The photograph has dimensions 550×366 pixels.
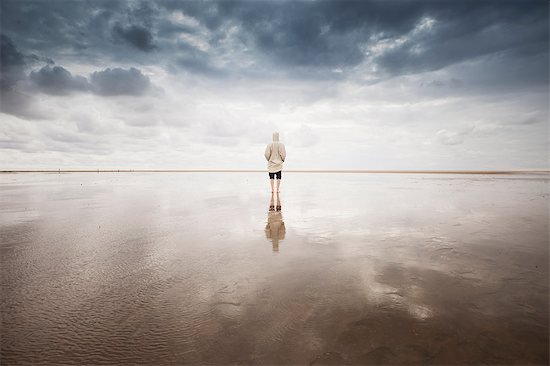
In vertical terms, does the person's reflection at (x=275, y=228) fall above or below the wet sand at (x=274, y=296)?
above

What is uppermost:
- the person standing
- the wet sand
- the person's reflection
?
the person standing

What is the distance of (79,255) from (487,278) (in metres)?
5.97

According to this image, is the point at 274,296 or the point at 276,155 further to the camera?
the point at 276,155

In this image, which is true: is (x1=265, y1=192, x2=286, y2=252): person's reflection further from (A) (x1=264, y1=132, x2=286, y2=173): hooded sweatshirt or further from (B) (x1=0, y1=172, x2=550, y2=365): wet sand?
(A) (x1=264, y1=132, x2=286, y2=173): hooded sweatshirt

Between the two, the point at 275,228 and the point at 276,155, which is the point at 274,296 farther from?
the point at 276,155

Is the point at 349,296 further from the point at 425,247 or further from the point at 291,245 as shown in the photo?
the point at 425,247

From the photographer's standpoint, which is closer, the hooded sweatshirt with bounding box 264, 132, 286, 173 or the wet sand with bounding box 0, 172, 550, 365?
the wet sand with bounding box 0, 172, 550, 365

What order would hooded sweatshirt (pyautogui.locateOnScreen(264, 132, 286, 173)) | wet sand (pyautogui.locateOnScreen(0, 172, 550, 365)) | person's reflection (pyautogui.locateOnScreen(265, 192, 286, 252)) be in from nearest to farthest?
wet sand (pyautogui.locateOnScreen(0, 172, 550, 365)), person's reflection (pyautogui.locateOnScreen(265, 192, 286, 252)), hooded sweatshirt (pyautogui.locateOnScreen(264, 132, 286, 173))

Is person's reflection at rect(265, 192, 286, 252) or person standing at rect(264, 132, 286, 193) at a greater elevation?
person standing at rect(264, 132, 286, 193)

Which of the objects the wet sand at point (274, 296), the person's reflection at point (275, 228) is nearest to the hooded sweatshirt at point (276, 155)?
the person's reflection at point (275, 228)

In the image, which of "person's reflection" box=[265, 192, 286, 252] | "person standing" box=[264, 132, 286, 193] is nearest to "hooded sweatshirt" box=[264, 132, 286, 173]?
"person standing" box=[264, 132, 286, 193]

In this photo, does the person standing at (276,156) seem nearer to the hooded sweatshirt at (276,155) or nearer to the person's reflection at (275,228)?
the hooded sweatshirt at (276,155)

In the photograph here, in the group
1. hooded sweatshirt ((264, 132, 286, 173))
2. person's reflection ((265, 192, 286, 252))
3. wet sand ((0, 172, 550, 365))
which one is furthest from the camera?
hooded sweatshirt ((264, 132, 286, 173))

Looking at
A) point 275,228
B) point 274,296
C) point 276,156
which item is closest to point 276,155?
point 276,156
